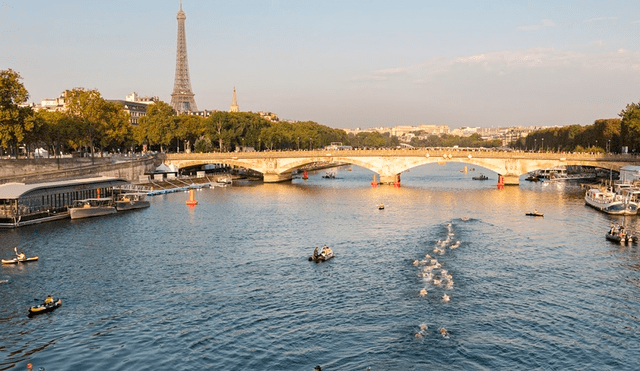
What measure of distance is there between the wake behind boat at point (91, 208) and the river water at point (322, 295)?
5.59m

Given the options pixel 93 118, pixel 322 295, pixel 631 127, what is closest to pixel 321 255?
pixel 322 295

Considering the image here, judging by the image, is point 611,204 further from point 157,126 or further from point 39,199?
point 157,126

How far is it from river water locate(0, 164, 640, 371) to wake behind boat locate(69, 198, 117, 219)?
559 centimetres

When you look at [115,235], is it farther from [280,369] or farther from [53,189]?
[280,369]

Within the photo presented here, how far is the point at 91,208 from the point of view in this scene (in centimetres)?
8162

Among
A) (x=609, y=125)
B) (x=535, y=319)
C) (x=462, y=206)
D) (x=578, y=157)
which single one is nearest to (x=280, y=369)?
(x=535, y=319)

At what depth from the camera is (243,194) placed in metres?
112

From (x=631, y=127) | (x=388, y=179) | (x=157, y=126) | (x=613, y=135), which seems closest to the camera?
(x=631, y=127)

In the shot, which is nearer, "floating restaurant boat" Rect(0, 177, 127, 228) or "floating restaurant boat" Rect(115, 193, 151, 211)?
"floating restaurant boat" Rect(0, 177, 127, 228)

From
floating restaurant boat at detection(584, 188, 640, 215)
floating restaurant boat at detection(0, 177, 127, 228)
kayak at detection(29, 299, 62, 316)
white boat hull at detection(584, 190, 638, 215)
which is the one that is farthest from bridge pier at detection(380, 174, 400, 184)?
kayak at detection(29, 299, 62, 316)

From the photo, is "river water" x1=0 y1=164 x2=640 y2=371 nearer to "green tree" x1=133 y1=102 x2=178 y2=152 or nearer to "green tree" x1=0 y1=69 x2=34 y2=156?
"green tree" x1=0 y1=69 x2=34 y2=156

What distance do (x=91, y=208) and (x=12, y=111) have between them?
25196 mm

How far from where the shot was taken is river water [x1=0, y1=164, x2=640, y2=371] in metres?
32.1

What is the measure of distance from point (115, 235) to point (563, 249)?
157ft
